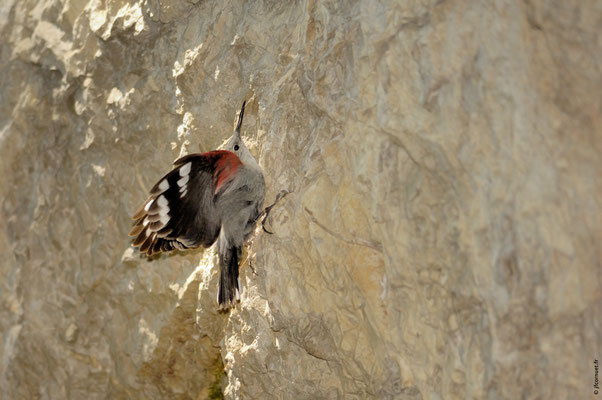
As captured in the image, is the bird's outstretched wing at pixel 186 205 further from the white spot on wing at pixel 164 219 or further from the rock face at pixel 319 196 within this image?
the rock face at pixel 319 196

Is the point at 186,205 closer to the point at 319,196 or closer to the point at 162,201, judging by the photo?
the point at 162,201

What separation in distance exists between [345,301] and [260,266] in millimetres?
425

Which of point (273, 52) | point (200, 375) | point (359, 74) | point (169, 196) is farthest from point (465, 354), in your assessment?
point (200, 375)

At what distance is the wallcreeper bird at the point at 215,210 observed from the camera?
8.04 ft

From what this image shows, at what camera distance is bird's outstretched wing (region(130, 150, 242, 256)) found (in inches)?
95.1

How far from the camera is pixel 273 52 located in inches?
105

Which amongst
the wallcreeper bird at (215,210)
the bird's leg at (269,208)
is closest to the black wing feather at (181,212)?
the wallcreeper bird at (215,210)

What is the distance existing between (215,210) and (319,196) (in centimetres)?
50

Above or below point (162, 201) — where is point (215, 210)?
below

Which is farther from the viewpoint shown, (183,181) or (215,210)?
(215,210)

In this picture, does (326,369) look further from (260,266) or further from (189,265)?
(189,265)

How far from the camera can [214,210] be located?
2.60 meters

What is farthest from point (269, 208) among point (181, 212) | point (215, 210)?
point (181, 212)

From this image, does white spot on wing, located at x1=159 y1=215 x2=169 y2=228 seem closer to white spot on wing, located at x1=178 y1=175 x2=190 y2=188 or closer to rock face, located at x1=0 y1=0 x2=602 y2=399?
white spot on wing, located at x1=178 y1=175 x2=190 y2=188
